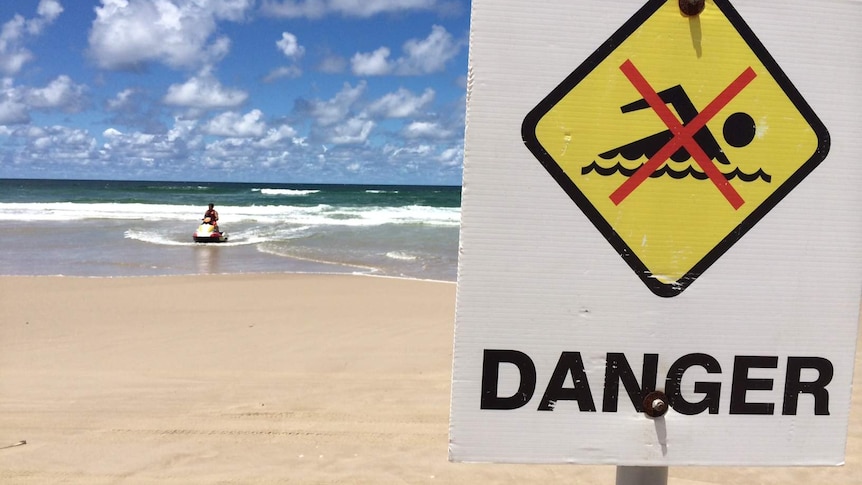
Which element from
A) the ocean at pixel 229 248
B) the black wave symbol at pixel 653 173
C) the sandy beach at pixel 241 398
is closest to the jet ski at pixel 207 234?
the ocean at pixel 229 248

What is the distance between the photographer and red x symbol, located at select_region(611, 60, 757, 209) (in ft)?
4.16

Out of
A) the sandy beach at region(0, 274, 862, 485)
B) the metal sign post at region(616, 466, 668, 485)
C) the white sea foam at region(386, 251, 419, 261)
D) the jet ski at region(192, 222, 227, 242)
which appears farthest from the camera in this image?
the jet ski at region(192, 222, 227, 242)

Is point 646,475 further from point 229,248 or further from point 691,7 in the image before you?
point 229,248

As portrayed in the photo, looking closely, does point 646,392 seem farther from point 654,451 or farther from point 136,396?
point 136,396

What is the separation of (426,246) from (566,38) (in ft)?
50.0

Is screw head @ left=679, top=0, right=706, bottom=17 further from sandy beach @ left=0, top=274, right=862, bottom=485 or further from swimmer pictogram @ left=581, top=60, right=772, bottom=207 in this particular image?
sandy beach @ left=0, top=274, right=862, bottom=485

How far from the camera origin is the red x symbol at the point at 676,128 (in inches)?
49.9

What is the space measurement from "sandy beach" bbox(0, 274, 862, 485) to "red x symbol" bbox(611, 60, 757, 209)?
8.42ft

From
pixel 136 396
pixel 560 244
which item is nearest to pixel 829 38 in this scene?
pixel 560 244

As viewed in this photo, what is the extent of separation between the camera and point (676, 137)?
1.28 metres

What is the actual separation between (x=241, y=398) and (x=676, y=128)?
4.07 m

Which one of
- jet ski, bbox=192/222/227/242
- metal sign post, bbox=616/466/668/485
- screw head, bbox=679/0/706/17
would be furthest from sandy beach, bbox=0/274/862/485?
jet ski, bbox=192/222/227/242

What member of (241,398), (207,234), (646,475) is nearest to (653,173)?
(646,475)

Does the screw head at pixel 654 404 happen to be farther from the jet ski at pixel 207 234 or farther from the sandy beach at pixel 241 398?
the jet ski at pixel 207 234
